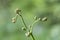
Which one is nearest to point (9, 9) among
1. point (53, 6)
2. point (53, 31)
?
point (53, 6)

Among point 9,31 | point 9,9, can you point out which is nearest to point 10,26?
point 9,31

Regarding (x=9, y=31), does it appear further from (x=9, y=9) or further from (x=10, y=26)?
(x=9, y=9)

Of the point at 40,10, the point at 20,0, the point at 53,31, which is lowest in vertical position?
the point at 53,31

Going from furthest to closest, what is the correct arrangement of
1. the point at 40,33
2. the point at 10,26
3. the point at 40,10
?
1. the point at 40,10
2. the point at 10,26
3. the point at 40,33

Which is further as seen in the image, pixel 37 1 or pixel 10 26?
pixel 37 1

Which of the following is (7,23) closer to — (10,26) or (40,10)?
(10,26)

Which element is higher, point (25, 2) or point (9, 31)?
point (25, 2)

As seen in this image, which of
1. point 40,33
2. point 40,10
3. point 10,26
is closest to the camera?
point 40,33
